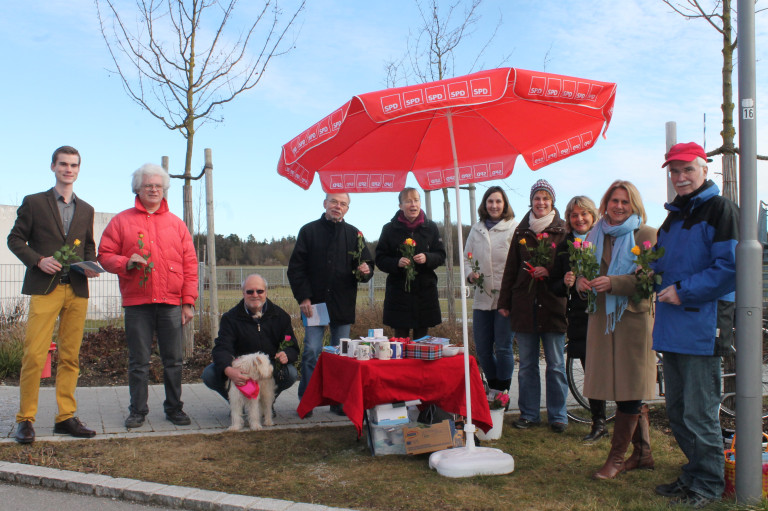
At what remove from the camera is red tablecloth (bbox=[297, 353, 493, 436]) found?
505cm

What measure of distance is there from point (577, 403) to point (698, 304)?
3288mm

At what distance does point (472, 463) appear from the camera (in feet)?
15.3

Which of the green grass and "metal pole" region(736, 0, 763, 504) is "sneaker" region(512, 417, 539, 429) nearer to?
the green grass

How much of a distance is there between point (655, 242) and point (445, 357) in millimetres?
1821

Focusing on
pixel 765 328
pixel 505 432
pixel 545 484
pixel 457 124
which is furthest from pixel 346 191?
pixel 765 328

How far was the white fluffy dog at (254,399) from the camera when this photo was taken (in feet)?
19.0

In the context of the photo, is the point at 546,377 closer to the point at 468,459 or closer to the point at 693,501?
the point at 468,459

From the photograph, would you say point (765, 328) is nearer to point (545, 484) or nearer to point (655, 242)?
point (655, 242)

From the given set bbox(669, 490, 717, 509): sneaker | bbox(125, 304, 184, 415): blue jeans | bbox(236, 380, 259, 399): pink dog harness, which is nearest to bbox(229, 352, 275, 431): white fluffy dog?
bbox(236, 380, 259, 399): pink dog harness

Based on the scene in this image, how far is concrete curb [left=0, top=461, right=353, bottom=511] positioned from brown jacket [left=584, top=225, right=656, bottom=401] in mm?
2045

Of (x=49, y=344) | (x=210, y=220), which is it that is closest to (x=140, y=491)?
(x=49, y=344)

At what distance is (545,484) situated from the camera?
14.6 feet

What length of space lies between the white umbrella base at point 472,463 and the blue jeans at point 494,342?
1455mm

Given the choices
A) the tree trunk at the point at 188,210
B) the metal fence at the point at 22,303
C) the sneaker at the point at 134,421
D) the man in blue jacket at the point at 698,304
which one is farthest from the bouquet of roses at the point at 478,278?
the metal fence at the point at 22,303
